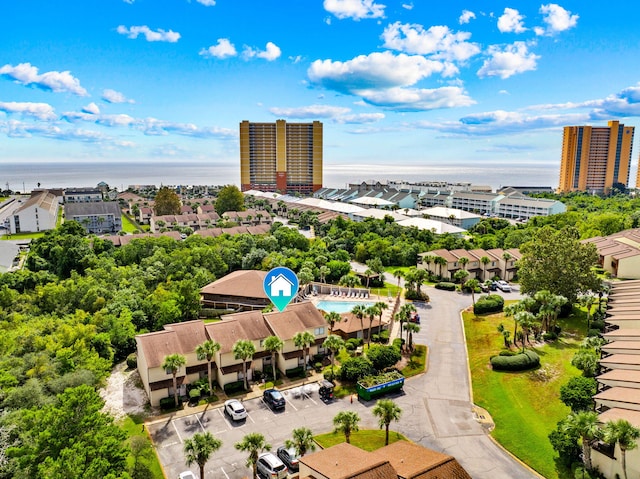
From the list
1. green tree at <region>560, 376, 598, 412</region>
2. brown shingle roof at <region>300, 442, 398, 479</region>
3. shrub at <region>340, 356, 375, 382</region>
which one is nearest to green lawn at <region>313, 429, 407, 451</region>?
brown shingle roof at <region>300, 442, 398, 479</region>

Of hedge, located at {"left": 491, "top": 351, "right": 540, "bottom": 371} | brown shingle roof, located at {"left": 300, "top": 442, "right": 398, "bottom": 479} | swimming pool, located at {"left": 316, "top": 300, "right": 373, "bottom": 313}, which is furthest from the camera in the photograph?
swimming pool, located at {"left": 316, "top": 300, "right": 373, "bottom": 313}

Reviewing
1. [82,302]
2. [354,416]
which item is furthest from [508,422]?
[82,302]

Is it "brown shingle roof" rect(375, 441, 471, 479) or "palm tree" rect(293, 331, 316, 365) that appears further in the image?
"palm tree" rect(293, 331, 316, 365)

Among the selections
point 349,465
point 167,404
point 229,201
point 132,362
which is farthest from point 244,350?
point 229,201

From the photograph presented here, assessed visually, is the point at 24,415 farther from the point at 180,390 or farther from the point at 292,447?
the point at 292,447

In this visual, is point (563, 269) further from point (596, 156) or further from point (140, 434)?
point (596, 156)

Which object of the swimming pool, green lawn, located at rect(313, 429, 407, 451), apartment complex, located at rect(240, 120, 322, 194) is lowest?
green lawn, located at rect(313, 429, 407, 451)

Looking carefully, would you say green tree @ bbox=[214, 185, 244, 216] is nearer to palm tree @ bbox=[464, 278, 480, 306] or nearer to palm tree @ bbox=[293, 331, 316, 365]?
palm tree @ bbox=[464, 278, 480, 306]

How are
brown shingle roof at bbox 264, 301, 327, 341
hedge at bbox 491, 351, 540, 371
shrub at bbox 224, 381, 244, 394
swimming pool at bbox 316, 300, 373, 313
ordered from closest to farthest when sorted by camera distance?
1. shrub at bbox 224, 381, 244, 394
2. hedge at bbox 491, 351, 540, 371
3. brown shingle roof at bbox 264, 301, 327, 341
4. swimming pool at bbox 316, 300, 373, 313

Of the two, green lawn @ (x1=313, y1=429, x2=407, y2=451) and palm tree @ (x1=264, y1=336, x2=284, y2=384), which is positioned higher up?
palm tree @ (x1=264, y1=336, x2=284, y2=384)
